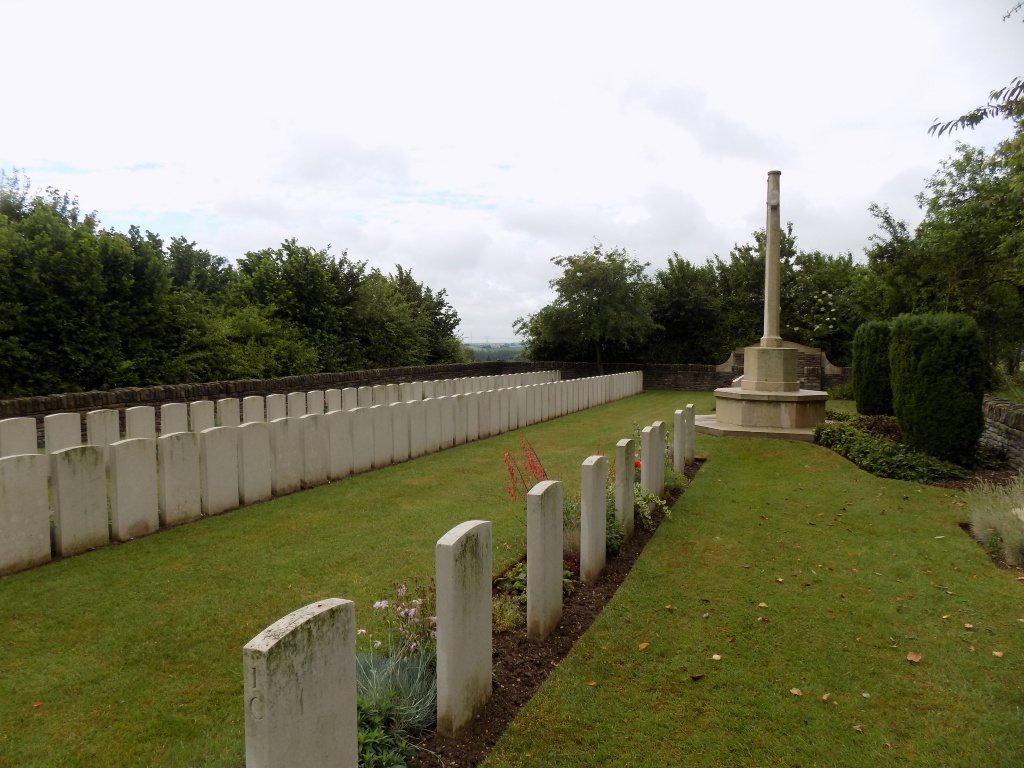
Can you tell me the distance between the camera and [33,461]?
466 cm

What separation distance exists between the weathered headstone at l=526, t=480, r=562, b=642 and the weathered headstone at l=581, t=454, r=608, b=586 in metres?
0.60

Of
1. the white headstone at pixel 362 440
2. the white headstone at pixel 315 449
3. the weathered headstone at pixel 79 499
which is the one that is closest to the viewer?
the weathered headstone at pixel 79 499

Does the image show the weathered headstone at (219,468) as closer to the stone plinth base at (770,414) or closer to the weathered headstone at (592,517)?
the weathered headstone at (592,517)

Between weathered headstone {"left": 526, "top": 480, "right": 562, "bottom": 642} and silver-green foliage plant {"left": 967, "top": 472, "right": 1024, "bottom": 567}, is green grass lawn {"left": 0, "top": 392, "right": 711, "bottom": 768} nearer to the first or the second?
weathered headstone {"left": 526, "top": 480, "right": 562, "bottom": 642}

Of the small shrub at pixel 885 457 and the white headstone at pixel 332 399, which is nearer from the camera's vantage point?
the small shrub at pixel 885 457

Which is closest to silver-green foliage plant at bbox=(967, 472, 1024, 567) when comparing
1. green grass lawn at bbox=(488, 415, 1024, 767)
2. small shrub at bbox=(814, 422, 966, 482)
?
green grass lawn at bbox=(488, 415, 1024, 767)

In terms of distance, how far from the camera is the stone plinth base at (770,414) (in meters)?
11.2

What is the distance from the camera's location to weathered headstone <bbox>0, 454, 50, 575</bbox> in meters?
4.52

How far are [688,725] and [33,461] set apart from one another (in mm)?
4841

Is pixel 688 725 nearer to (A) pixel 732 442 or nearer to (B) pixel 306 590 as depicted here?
(B) pixel 306 590

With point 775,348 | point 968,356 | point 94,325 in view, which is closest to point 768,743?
point 968,356

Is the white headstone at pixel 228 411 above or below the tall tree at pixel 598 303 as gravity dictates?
below

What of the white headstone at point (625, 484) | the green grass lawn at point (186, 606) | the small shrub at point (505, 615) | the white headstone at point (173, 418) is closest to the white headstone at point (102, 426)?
the white headstone at point (173, 418)

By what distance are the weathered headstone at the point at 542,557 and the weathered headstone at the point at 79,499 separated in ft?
12.2
